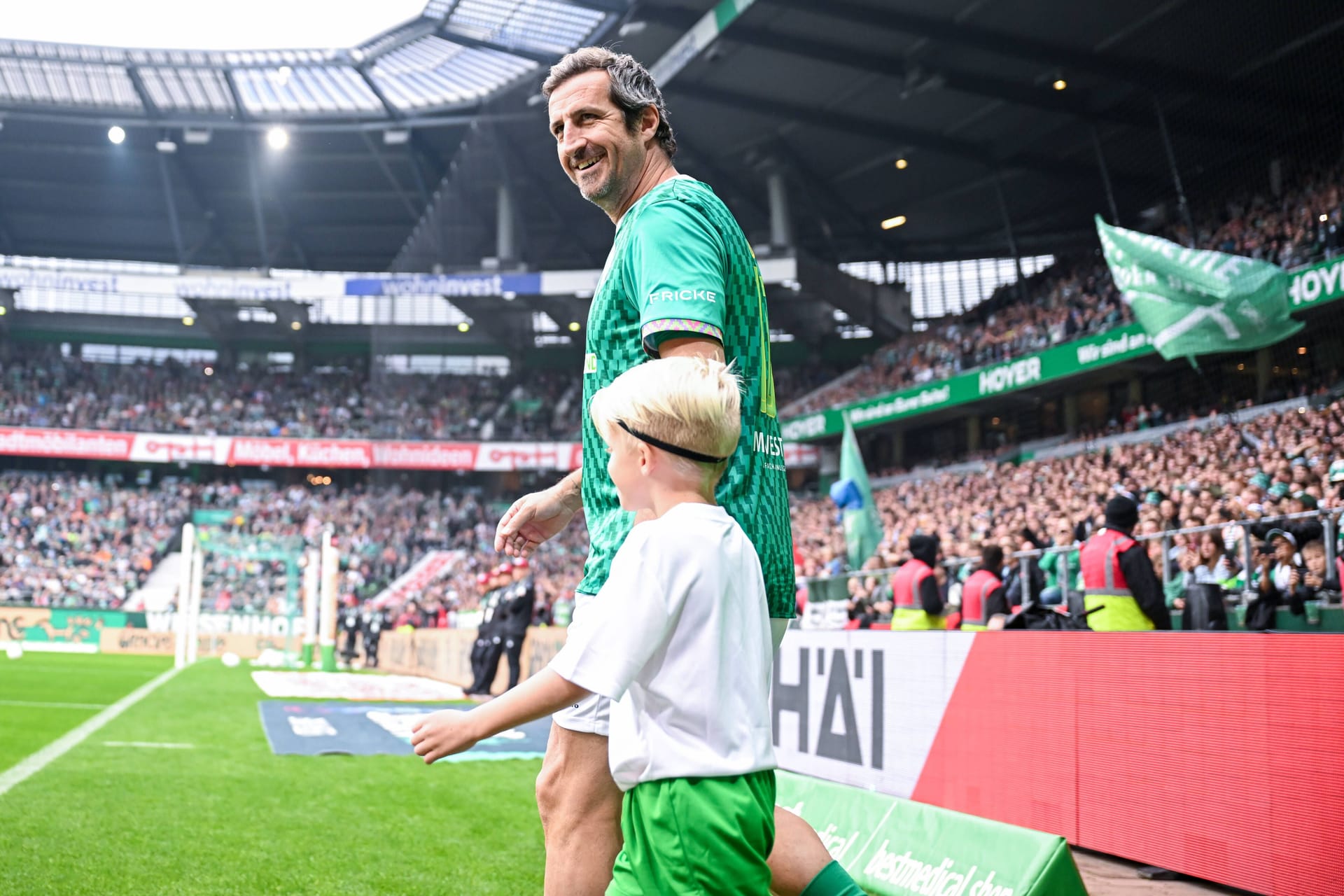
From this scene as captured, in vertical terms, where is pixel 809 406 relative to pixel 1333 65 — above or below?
below

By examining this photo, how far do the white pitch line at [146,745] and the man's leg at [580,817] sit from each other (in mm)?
6766

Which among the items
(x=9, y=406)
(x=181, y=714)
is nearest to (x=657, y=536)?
(x=181, y=714)

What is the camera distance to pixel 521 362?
150 feet

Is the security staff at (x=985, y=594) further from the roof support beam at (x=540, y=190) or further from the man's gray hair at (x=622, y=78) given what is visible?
the roof support beam at (x=540, y=190)

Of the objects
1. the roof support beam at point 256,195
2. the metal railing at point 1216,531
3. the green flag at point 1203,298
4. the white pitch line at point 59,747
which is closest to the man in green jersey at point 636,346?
the white pitch line at point 59,747

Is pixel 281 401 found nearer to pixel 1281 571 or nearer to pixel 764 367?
pixel 1281 571

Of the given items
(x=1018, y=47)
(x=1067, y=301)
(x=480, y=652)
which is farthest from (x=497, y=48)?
(x=480, y=652)

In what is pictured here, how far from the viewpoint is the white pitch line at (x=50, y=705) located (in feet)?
36.7

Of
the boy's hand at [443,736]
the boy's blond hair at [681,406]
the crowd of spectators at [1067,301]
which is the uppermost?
the crowd of spectators at [1067,301]

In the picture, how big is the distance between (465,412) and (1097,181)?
24681 millimetres

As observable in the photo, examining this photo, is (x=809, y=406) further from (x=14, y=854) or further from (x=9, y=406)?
(x=14, y=854)

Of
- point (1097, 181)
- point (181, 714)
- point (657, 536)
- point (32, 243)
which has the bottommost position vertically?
point (181, 714)

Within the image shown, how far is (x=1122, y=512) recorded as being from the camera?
6988 mm

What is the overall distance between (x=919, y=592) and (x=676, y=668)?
750 cm
